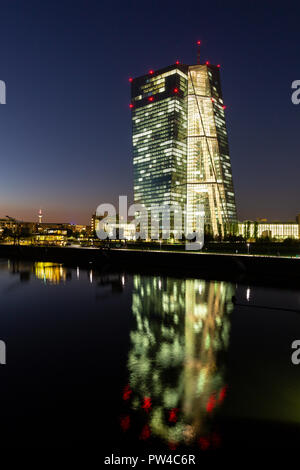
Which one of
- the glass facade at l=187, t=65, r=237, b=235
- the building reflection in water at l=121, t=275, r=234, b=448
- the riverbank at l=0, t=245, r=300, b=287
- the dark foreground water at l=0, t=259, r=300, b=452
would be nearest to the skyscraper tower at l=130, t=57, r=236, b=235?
the glass facade at l=187, t=65, r=237, b=235

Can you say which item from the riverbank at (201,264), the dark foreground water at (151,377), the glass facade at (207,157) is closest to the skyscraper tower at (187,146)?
the glass facade at (207,157)

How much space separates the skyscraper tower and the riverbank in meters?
99.8

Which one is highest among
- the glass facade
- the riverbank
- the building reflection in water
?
the glass facade

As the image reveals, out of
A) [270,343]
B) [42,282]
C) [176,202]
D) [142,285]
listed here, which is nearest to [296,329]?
[270,343]

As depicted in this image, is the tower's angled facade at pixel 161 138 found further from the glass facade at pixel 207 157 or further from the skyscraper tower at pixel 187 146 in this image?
the glass facade at pixel 207 157

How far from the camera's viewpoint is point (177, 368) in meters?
15.7

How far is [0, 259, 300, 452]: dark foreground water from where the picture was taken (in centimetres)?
1004

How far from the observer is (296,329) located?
2234 centimetres

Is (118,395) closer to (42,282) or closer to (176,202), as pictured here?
(42,282)

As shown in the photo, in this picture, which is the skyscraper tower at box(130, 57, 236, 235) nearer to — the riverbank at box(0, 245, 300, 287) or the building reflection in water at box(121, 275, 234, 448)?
the riverbank at box(0, 245, 300, 287)

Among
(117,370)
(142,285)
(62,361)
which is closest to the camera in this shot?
(117,370)

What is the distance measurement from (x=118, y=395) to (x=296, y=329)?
14952mm
